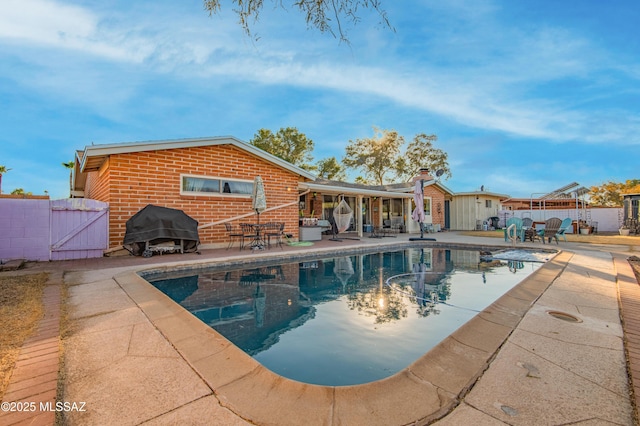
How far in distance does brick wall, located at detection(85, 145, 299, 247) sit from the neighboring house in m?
15.2

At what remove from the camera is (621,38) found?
980 centimetres

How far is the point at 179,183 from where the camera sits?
849cm

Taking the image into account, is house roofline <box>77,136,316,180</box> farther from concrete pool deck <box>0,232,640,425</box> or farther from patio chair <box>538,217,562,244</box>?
patio chair <box>538,217,562,244</box>

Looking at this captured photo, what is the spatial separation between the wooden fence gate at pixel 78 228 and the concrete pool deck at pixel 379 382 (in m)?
5.16

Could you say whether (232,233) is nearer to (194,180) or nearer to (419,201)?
(194,180)

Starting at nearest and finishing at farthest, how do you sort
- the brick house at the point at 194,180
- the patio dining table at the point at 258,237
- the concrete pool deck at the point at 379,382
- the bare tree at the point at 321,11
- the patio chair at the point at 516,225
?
1. the concrete pool deck at the point at 379,382
2. the bare tree at the point at 321,11
3. the brick house at the point at 194,180
4. the patio dining table at the point at 258,237
5. the patio chair at the point at 516,225

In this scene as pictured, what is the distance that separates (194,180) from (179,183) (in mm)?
456

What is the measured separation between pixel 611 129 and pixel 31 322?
45725 millimetres

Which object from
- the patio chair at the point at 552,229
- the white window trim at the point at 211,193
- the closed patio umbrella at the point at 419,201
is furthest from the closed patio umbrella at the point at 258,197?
the patio chair at the point at 552,229

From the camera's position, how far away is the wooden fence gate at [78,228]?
6863 millimetres

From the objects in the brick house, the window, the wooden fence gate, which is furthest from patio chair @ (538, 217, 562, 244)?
the wooden fence gate

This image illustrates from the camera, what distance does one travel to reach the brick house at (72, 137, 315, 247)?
297 inches

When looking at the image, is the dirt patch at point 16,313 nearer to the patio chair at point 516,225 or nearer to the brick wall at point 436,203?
the patio chair at point 516,225

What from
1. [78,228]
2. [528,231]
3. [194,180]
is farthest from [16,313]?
[528,231]
